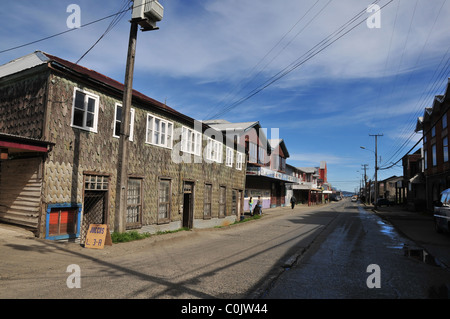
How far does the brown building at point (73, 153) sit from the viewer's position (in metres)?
9.98

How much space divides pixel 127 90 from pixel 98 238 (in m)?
5.02

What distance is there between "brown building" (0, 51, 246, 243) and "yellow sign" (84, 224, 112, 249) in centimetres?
88

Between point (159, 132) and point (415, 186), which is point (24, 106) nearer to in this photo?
point (159, 132)

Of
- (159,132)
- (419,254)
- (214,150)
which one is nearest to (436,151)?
(214,150)

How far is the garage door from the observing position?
9.89 meters

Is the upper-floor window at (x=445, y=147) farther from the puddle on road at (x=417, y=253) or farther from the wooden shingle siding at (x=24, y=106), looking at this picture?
the wooden shingle siding at (x=24, y=106)

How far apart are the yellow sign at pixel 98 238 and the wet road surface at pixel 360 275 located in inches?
226

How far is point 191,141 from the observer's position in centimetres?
1819

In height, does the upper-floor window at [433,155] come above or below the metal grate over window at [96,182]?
above

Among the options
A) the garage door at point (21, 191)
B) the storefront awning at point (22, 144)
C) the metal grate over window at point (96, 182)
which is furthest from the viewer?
the metal grate over window at point (96, 182)

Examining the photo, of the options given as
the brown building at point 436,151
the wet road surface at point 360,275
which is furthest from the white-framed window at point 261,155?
the wet road surface at point 360,275

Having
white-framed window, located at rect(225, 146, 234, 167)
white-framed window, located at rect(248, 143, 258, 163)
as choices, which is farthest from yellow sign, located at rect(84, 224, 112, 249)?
white-framed window, located at rect(248, 143, 258, 163)

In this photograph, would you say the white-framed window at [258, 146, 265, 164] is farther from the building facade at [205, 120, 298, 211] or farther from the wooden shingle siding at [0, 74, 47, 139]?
the wooden shingle siding at [0, 74, 47, 139]
